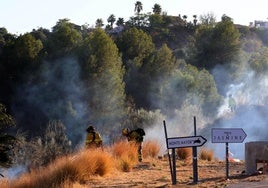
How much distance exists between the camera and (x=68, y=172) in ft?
41.4

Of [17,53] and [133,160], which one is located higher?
[17,53]

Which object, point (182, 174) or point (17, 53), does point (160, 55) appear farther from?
point (182, 174)

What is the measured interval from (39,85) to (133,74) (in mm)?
7568

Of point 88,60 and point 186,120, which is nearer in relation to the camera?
point 186,120

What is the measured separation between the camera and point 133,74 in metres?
45.2

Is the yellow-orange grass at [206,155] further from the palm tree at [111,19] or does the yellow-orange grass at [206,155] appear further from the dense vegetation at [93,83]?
the palm tree at [111,19]

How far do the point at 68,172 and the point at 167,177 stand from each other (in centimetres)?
237

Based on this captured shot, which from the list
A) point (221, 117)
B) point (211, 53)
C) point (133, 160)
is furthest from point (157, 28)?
point (133, 160)

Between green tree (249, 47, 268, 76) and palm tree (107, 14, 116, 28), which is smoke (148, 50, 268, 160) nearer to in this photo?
green tree (249, 47, 268, 76)

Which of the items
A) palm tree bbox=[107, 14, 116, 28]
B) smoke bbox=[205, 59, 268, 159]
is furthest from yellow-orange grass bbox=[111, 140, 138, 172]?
palm tree bbox=[107, 14, 116, 28]

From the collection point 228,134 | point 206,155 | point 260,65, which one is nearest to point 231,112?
point 260,65

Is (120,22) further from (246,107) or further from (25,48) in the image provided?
(25,48)

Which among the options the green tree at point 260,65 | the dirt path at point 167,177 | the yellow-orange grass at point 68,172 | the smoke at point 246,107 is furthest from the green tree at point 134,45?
the yellow-orange grass at point 68,172

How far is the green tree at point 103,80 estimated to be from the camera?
40.1 metres
